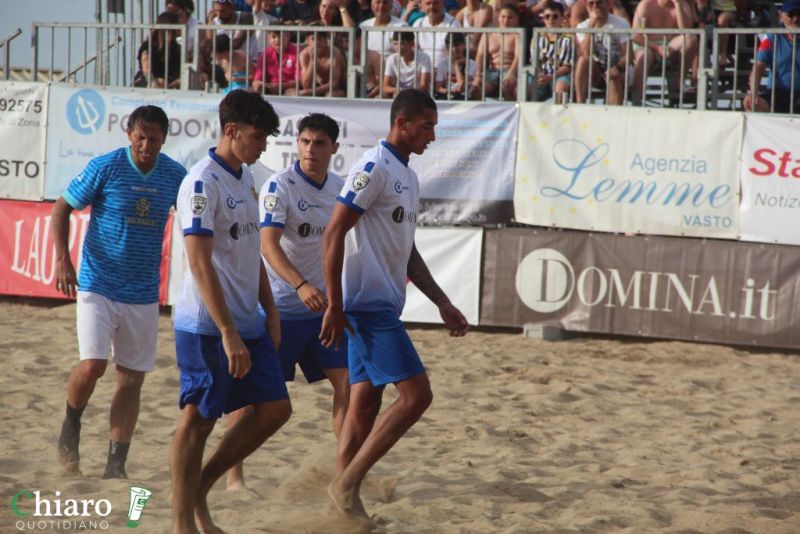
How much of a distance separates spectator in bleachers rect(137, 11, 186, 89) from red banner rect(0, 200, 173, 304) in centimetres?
180

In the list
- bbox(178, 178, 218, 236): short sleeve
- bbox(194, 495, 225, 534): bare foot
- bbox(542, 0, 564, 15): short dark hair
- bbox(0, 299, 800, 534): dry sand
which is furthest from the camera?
bbox(542, 0, 564, 15): short dark hair

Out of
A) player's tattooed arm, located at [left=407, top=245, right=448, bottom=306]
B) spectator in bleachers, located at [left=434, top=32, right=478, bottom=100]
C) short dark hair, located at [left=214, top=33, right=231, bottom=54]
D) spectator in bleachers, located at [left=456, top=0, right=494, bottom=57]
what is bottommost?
player's tattooed arm, located at [left=407, top=245, right=448, bottom=306]

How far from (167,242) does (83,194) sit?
20.3ft

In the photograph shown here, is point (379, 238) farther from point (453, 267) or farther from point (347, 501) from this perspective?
point (453, 267)

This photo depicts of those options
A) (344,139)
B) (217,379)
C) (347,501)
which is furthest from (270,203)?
(344,139)

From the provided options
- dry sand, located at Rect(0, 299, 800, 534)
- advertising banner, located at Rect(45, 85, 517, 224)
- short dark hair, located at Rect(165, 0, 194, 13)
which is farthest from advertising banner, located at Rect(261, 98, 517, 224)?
short dark hair, located at Rect(165, 0, 194, 13)

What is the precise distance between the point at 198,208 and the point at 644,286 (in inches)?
279

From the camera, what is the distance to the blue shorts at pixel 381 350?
4.75m

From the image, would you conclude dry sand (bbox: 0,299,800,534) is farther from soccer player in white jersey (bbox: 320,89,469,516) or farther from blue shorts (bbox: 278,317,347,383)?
blue shorts (bbox: 278,317,347,383)

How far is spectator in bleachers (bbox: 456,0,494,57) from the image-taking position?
1140cm

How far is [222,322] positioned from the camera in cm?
415

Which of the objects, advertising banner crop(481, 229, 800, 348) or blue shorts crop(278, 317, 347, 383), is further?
advertising banner crop(481, 229, 800, 348)

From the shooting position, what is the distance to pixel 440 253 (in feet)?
36.5

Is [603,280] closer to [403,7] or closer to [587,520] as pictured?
[403,7]
